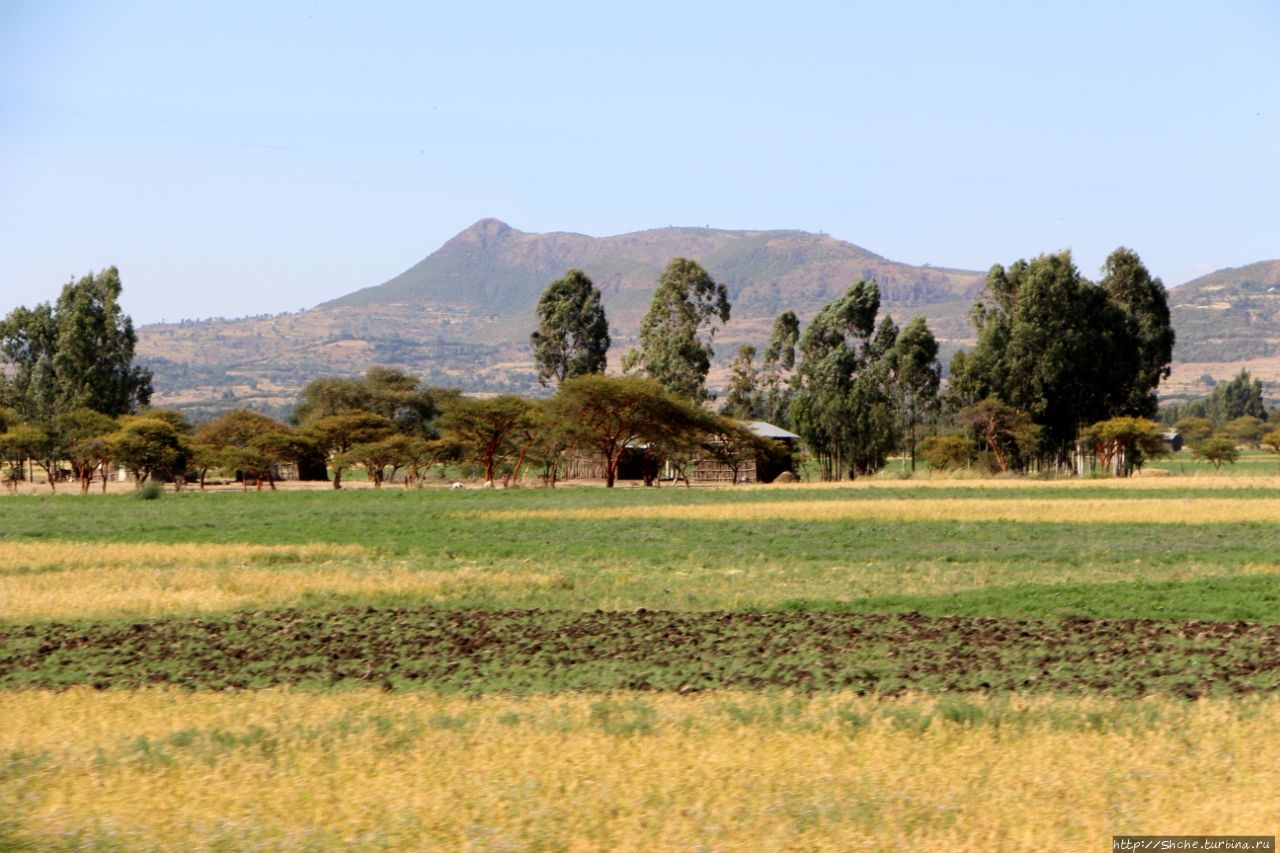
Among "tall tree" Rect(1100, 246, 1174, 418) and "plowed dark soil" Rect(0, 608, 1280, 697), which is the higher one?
"tall tree" Rect(1100, 246, 1174, 418)

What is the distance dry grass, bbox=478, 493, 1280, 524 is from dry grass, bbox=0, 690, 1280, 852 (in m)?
28.7

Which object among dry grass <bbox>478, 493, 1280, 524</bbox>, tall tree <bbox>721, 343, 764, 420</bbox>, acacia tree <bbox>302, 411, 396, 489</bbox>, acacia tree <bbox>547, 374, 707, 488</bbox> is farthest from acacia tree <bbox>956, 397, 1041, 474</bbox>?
acacia tree <bbox>302, 411, 396, 489</bbox>

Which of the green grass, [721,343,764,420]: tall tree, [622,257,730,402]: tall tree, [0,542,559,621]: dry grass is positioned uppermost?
[622,257,730,402]: tall tree

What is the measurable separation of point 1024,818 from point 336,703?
6.99 metres

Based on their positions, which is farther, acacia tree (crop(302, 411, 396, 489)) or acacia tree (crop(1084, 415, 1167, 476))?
acacia tree (crop(302, 411, 396, 489))

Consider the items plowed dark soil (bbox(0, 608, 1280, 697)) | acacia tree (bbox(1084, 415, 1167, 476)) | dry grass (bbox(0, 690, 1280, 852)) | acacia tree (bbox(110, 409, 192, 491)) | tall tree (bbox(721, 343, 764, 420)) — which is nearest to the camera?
dry grass (bbox(0, 690, 1280, 852))

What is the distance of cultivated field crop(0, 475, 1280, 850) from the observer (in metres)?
9.48

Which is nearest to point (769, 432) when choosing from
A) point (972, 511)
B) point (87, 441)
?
point (87, 441)

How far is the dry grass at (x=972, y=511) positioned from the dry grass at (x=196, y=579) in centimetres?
1371

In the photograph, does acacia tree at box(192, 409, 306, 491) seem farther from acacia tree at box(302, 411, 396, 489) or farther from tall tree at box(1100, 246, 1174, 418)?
tall tree at box(1100, 246, 1174, 418)

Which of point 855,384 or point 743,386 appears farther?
point 743,386

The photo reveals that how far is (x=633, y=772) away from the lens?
10.7 meters

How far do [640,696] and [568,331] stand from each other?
79520 millimetres

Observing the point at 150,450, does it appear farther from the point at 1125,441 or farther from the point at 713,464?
the point at 1125,441
